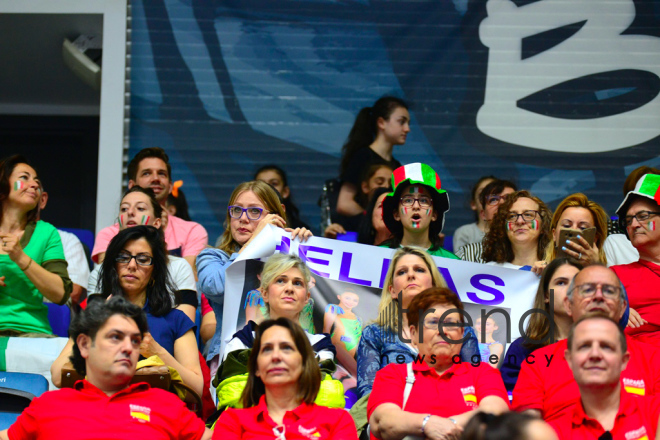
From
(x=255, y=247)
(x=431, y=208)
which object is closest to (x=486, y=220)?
(x=431, y=208)

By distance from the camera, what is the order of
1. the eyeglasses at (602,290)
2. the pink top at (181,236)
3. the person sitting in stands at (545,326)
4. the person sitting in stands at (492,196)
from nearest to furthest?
1. the eyeglasses at (602,290)
2. the person sitting in stands at (545,326)
3. the pink top at (181,236)
4. the person sitting in stands at (492,196)

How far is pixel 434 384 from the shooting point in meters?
3.57

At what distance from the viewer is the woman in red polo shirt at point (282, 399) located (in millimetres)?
3379

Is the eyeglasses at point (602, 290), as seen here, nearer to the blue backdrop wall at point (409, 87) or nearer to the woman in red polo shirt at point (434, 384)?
the woman in red polo shirt at point (434, 384)

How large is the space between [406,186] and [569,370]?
1.80 metres

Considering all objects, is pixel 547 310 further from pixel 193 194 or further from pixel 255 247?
pixel 193 194

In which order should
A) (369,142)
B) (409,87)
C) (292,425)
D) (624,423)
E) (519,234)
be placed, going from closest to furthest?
1. (624,423)
2. (292,425)
3. (519,234)
4. (369,142)
5. (409,87)

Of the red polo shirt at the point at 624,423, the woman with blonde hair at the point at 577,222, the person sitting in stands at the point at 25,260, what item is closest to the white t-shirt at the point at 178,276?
the person sitting in stands at the point at 25,260

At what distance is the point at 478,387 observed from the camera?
3.54 meters

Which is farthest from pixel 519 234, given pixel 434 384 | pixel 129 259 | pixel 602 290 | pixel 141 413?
pixel 141 413

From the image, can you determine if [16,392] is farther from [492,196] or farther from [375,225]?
[492,196]

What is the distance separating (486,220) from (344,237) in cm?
92

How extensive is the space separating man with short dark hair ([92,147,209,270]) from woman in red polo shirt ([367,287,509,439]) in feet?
7.08

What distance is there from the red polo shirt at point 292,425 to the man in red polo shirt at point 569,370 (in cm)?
70
